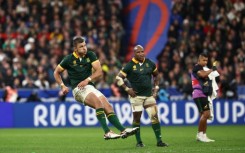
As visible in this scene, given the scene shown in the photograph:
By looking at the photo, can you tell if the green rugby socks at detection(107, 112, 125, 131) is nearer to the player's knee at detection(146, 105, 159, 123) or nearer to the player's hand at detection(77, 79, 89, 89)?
the player's hand at detection(77, 79, 89, 89)

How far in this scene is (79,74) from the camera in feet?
51.3

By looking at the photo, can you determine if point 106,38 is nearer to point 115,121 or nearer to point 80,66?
point 80,66

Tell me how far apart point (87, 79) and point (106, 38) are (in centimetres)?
1573

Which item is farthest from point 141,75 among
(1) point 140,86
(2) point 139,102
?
(2) point 139,102

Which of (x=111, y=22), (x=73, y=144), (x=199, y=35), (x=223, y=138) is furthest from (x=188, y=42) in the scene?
(x=73, y=144)

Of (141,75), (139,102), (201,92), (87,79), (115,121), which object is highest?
(141,75)

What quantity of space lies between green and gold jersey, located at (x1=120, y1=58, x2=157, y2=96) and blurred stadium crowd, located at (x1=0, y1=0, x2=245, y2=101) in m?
10.7

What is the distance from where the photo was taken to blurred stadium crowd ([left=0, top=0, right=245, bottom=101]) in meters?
27.8

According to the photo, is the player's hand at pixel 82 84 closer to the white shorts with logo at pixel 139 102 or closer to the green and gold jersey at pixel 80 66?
the green and gold jersey at pixel 80 66

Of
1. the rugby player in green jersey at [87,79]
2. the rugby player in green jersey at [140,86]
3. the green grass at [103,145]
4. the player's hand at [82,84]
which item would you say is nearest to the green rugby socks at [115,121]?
the rugby player in green jersey at [87,79]

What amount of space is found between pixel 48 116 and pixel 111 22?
690 cm

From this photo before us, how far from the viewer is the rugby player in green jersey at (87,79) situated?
15.2 metres

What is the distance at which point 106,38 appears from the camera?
31000mm

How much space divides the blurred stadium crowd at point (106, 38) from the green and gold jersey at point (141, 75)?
1066 cm
